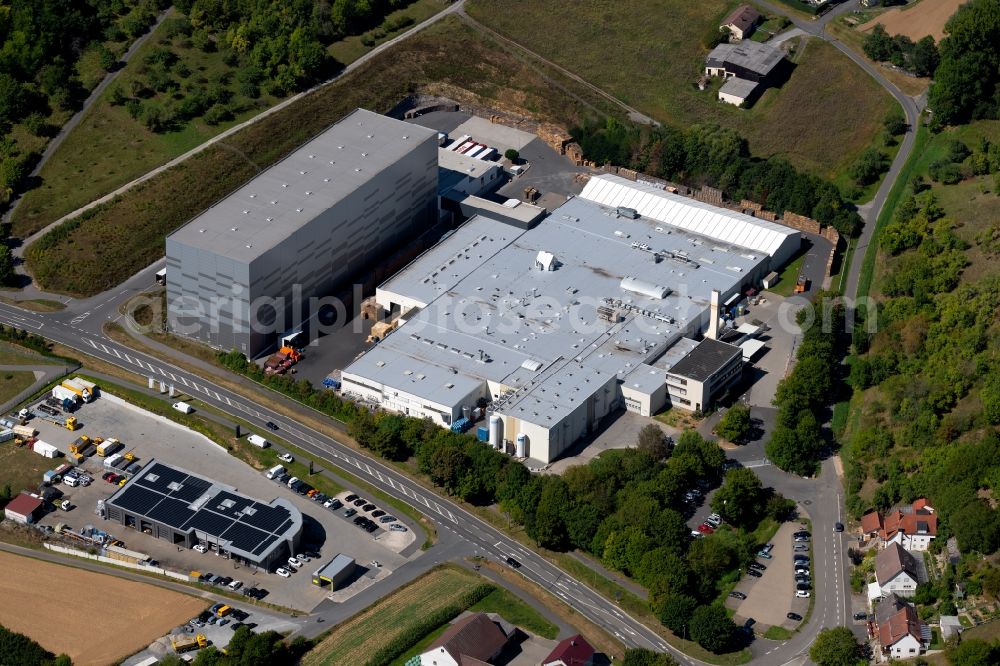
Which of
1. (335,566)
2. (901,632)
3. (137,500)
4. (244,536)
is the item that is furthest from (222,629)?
(901,632)

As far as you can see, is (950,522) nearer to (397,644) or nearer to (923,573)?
(923,573)

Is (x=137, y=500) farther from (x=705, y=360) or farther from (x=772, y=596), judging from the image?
(x=705, y=360)

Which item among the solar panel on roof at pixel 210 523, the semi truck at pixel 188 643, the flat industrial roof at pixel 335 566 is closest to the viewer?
the semi truck at pixel 188 643

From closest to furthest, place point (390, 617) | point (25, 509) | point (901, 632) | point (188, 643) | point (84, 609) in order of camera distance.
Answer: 1. point (901, 632)
2. point (188, 643)
3. point (390, 617)
4. point (84, 609)
5. point (25, 509)

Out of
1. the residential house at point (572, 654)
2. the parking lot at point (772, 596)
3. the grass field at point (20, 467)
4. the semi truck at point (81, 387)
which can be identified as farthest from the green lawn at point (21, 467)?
the parking lot at point (772, 596)

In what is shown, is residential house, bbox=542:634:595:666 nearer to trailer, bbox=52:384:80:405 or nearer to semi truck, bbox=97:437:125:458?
semi truck, bbox=97:437:125:458

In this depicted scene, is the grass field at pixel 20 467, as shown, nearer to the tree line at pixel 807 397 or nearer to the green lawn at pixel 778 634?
the green lawn at pixel 778 634
